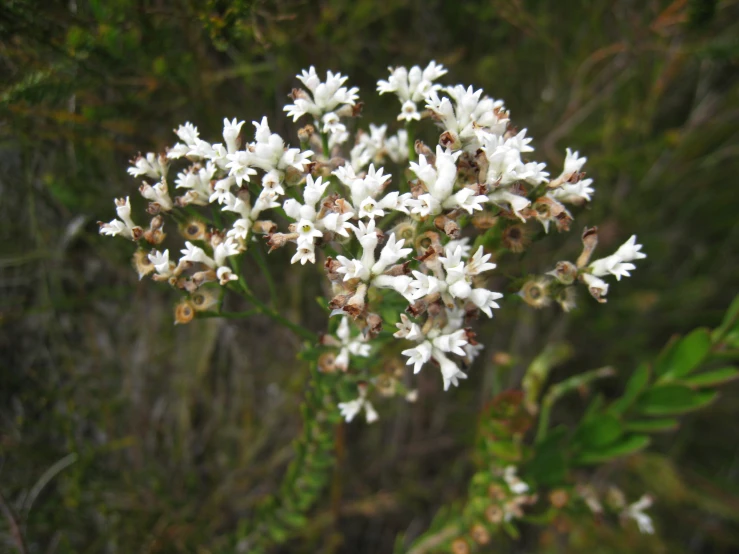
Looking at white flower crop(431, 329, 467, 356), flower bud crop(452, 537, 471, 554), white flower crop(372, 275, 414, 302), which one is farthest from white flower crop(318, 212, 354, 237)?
flower bud crop(452, 537, 471, 554)

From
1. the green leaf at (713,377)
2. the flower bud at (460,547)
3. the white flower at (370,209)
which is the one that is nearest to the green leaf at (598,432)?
→ the green leaf at (713,377)

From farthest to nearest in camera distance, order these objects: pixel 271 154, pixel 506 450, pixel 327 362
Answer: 1. pixel 506 450
2. pixel 327 362
3. pixel 271 154

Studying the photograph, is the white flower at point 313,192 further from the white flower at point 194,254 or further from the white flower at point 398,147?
the white flower at point 398,147

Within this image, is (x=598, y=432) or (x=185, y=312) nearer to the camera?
(x=185, y=312)

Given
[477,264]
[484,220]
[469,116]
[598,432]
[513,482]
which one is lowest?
[513,482]

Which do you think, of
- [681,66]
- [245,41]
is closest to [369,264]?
[245,41]

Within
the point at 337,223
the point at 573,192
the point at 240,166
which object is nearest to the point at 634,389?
the point at 573,192

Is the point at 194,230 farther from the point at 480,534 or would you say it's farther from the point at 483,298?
the point at 480,534

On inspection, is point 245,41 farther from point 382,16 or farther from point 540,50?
point 540,50
